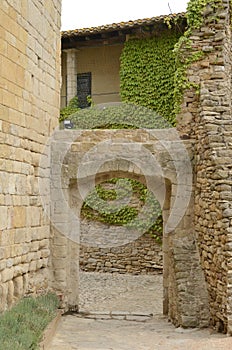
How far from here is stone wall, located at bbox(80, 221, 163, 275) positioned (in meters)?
13.3

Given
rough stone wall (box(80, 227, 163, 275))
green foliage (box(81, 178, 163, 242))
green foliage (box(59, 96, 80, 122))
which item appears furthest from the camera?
green foliage (box(59, 96, 80, 122))

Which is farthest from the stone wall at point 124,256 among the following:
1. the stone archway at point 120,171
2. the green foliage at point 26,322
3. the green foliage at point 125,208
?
the green foliage at point 26,322

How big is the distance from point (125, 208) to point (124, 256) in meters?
1.32

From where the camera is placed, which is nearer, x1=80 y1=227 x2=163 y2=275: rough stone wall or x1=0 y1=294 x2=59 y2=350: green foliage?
x1=0 y1=294 x2=59 y2=350: green foliage

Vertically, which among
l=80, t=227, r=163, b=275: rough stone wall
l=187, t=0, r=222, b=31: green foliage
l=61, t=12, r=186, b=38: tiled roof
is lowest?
l=80, t=227, r=163, b=275: rough stone wall

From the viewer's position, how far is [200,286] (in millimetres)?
7703

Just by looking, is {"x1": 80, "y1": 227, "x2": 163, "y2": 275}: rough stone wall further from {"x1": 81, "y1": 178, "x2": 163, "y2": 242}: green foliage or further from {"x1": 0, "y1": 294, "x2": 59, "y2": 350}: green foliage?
{"x1": 0, "y1": 294, "x2": 59, "y2": 350}: green foliage

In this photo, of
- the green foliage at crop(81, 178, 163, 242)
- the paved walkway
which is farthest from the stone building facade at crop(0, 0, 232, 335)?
the green foliage at crop(81, 178, 163, 242)

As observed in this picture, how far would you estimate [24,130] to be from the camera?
6930mm

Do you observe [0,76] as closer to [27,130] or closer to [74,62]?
[27,130]

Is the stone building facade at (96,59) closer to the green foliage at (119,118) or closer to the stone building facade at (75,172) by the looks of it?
the green foliage at (119,118)

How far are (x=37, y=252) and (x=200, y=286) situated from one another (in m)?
2.55

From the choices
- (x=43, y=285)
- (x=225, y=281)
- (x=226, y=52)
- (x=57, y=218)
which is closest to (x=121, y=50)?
(x=226, y=52)

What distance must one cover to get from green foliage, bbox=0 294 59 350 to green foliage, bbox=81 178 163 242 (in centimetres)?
584
